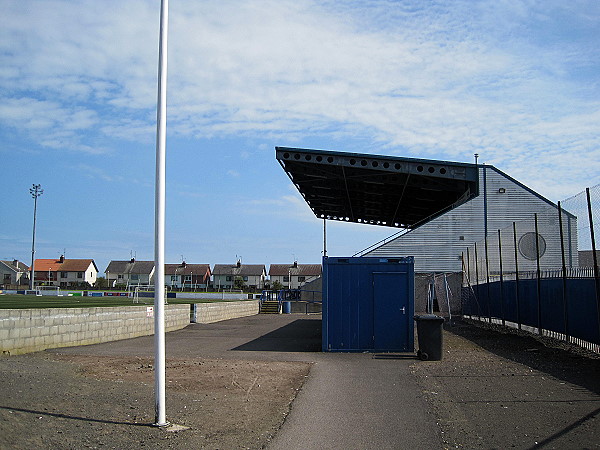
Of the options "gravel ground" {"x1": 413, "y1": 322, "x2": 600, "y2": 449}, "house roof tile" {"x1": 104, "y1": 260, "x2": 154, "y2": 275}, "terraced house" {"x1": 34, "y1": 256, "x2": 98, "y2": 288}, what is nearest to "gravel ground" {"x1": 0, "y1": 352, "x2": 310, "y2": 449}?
"gravel ground" {"x1": 413, "y1": 322, "x2": 600, "y2": 449}

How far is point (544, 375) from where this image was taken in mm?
11688

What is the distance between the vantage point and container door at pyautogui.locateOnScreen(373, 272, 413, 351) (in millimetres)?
16516

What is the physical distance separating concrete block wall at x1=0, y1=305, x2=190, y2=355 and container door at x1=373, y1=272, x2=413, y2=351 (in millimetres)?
8332

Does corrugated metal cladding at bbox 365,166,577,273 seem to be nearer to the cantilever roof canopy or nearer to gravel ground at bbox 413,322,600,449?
the cantilever roof canopy

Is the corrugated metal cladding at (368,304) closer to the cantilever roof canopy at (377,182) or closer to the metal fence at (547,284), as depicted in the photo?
the metal fence at (547,284)

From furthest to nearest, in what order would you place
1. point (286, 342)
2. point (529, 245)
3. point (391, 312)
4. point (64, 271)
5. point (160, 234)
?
point (64, 271) → point (529, 245) → point (286, 342) → point (391, 312) → point (160, 234)

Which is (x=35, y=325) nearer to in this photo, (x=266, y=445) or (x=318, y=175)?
(x=266, y=445)

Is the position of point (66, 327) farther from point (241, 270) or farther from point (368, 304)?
point (241, 270)

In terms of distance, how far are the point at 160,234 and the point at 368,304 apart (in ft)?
33.2

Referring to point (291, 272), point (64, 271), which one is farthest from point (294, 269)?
point (64, 271)

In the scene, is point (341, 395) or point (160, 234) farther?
point (341, 395)

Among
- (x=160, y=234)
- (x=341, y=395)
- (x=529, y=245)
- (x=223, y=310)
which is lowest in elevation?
(x=341, y=395)

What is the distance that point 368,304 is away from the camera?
16.7 metres

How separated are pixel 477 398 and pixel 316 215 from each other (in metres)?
40.2
